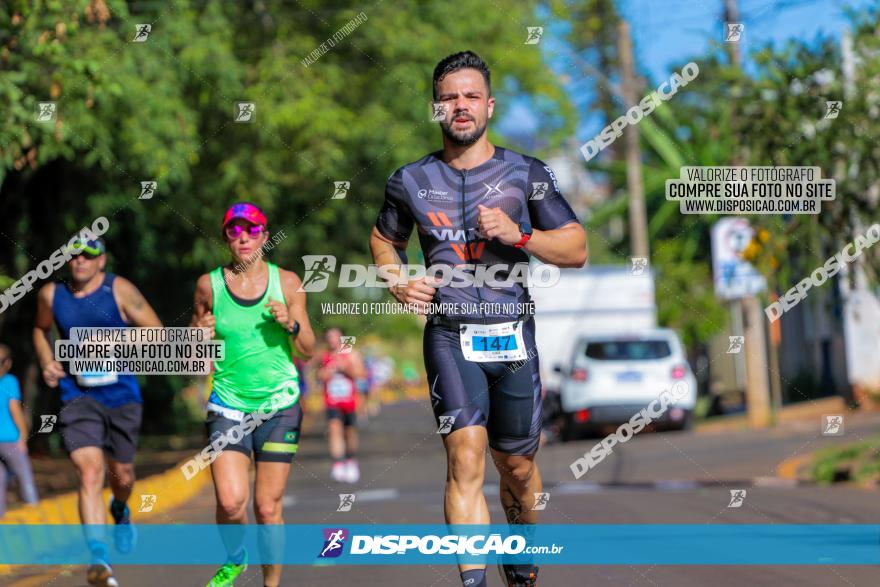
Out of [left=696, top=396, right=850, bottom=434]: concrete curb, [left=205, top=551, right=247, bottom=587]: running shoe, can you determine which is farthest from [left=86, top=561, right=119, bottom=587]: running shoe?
[left=696, top=396, right=850, bottom=434]: concrete curb

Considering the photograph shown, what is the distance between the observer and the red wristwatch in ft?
20.1

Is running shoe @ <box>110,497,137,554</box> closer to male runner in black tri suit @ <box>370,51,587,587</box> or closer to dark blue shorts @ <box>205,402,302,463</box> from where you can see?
dark blue shorts @ <box>205,402,302,463</box>

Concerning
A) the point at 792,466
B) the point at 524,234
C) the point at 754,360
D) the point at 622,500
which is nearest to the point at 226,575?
the point at 524,234

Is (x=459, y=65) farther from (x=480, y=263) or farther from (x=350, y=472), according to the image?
(x=350, y=472)

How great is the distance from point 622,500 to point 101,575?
253 inches

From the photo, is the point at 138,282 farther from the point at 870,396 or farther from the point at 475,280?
the point at 475,280

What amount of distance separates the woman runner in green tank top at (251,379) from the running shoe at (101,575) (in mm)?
941

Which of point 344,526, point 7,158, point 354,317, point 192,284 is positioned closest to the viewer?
point 344,526

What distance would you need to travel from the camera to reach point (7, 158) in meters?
12.6

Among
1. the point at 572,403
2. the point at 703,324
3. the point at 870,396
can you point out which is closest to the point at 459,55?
the point at 572,403

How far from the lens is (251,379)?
7602 mm

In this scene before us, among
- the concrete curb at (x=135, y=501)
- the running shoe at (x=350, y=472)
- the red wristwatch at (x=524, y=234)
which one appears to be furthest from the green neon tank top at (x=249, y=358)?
the running shoe at (x=350, y=472)

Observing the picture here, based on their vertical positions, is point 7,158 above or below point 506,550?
above

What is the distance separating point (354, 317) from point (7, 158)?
2922 cm
